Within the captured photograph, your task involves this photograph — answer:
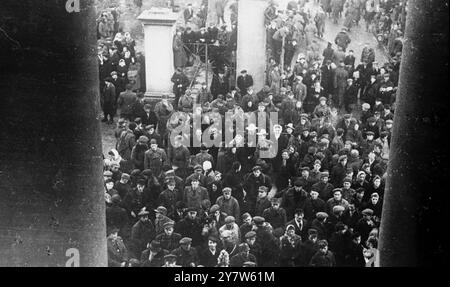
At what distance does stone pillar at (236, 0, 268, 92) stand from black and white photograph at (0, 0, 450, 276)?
0.02 meters

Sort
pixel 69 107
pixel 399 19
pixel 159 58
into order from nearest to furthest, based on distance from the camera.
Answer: pixel 69 107, pixel 399 19, pixel 159 58

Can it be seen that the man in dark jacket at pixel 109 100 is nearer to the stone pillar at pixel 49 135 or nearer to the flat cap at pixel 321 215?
the stone pillar at pixel 49 135

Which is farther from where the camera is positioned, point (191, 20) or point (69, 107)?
point (191, 20)

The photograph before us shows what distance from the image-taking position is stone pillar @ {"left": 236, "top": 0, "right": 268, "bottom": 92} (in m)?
5.98

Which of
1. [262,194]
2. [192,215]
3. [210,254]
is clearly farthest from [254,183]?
[210,254]

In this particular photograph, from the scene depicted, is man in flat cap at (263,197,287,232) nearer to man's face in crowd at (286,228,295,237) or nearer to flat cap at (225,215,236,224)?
man's face in crowd at (286,228,295,237)

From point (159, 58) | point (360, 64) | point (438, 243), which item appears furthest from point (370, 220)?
point (159, 58)

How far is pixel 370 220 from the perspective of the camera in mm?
5777

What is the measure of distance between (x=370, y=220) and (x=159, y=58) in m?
3.08

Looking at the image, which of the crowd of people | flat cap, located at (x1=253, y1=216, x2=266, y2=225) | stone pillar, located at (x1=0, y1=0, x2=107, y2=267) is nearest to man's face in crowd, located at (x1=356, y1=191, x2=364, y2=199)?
the crowd of people

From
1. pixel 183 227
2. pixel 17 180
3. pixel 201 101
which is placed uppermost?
pixel 201 101

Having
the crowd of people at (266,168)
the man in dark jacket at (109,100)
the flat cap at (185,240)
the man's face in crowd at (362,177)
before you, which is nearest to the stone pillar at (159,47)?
the crowd of people at (266,168)

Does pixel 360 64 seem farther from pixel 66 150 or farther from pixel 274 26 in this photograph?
pixel 66 150

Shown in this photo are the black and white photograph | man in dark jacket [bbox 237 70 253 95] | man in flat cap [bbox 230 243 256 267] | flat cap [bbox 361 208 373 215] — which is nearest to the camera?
the black and white photograph
